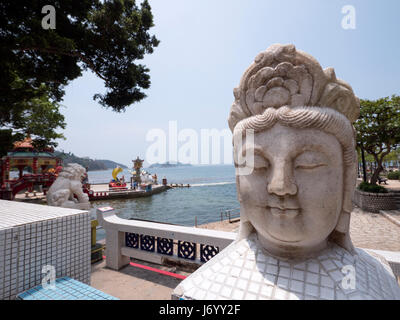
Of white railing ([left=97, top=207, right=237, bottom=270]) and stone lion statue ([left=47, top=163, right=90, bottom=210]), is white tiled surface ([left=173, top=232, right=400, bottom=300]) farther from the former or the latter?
stone lion statue ([left=47, top=163, right=90, bottom=210])

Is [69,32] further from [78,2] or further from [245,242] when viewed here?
[245,242]

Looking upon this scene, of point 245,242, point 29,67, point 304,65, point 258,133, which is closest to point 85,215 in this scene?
point 245,242

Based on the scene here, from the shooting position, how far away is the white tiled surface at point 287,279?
1458 millimetres

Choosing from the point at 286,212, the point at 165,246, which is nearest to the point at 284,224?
the point at 286,212

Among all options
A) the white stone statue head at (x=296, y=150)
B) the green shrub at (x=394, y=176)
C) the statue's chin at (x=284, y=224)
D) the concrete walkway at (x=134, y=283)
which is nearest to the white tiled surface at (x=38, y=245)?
the concrete walkway at (x=134, y=283)

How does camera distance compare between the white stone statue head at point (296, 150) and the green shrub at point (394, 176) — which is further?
the green shrub at point (394, 176)

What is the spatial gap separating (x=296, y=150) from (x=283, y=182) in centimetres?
25

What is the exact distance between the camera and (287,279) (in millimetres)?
1566

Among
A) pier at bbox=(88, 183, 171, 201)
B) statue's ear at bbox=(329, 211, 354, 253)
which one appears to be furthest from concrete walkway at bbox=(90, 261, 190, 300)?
pier at bbox=(88, 183, 171, 201)

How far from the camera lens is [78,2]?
6125 millimetres

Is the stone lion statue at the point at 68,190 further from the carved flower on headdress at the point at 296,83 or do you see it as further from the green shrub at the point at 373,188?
Result: the green shrub at the point at 373,188

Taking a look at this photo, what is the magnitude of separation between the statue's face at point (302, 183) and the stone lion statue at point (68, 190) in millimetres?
5109

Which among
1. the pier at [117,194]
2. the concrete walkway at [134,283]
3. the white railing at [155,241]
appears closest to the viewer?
the concrete walkway at [134,283]
